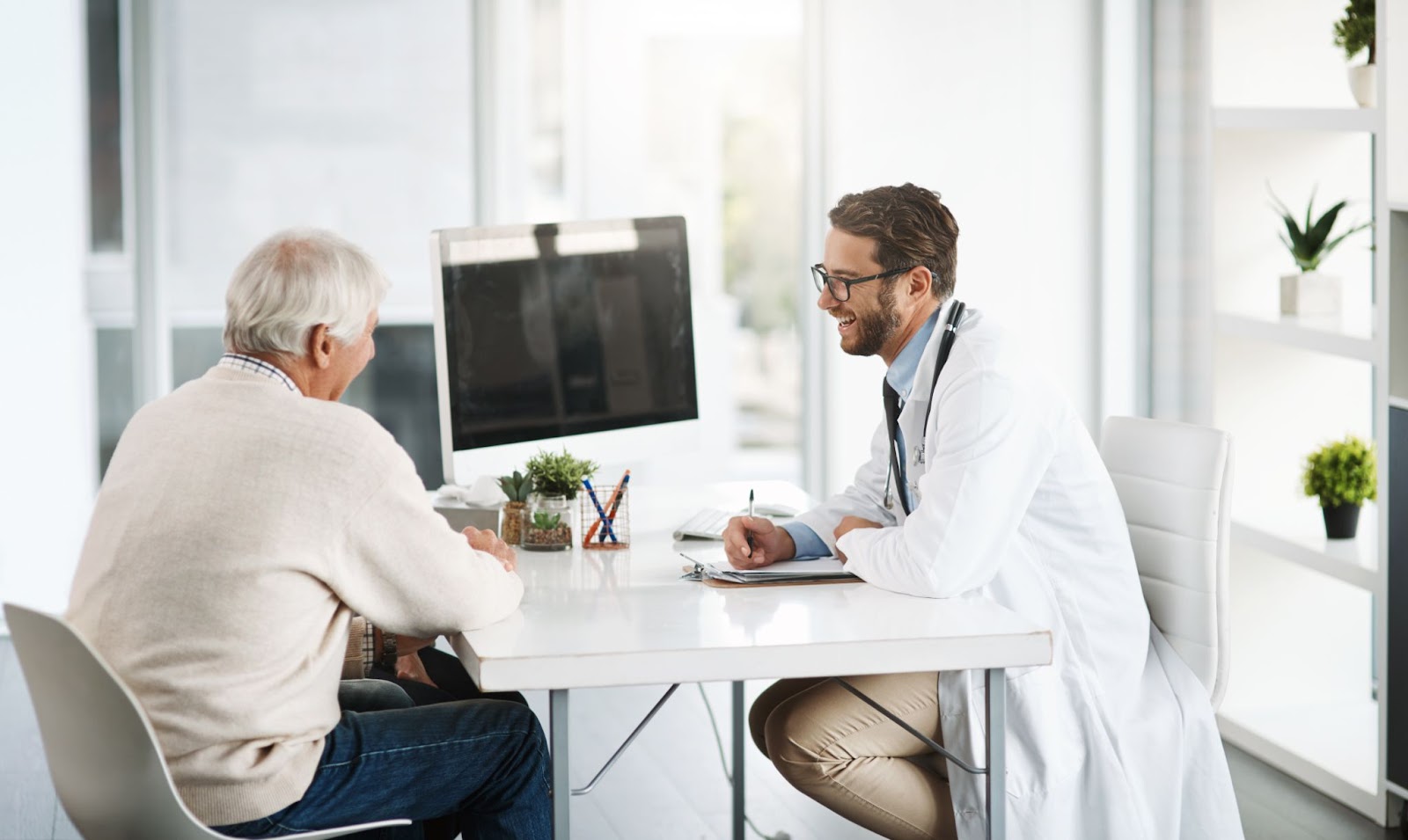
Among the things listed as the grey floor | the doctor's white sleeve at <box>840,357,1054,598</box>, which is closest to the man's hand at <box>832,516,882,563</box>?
the doctor's white sleeve at <box>840,357,1054,598</box>

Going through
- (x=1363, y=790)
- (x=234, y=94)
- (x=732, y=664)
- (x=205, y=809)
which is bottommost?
(x=1363, y=790)

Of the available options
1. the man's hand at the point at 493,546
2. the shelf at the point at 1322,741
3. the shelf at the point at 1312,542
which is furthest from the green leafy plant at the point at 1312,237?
the man's hand at the point at 493,546

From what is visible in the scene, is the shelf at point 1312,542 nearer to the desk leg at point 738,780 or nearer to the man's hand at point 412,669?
the desk leg at point 738,780

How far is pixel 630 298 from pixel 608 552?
26.4 inches

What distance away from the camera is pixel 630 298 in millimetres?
2904

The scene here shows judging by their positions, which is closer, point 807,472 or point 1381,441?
point 1381,441

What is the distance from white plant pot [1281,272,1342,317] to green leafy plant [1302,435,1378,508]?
349 millimetres

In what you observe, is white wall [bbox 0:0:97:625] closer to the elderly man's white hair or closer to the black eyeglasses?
the elderly man's white hair

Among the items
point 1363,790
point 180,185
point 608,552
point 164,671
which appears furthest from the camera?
point 180,185

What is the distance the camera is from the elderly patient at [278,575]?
1698mm

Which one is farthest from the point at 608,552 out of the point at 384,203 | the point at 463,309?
the point at 384,203

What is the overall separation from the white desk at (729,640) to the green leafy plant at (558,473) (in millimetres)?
345

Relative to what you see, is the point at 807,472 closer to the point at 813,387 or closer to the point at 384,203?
the point at 813,387

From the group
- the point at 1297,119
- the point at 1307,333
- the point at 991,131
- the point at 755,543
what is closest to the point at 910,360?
the point at 755,543
